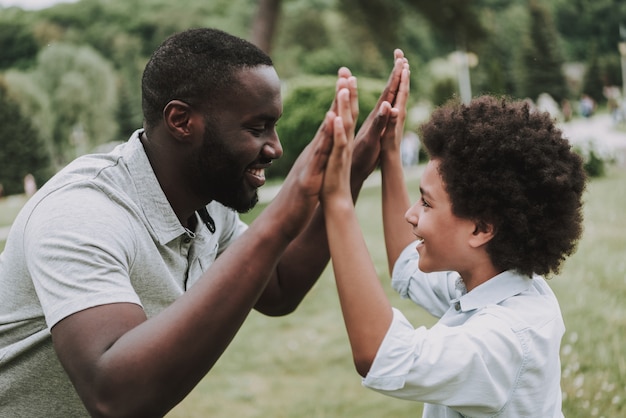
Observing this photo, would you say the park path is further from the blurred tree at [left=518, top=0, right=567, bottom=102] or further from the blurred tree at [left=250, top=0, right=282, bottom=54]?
the blurred tree at [left=518, top=0, right=567, bottom=102]

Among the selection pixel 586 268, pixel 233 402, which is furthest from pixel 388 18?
pixel 233 402

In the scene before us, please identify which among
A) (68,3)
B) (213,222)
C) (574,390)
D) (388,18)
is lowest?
→ (68,3)

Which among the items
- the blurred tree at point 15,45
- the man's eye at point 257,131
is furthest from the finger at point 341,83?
the blurred tree at point 15,45

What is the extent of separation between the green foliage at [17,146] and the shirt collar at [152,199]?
29629 mm

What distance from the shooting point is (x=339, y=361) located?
17.6ft

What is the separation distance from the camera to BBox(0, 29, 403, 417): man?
150 cm

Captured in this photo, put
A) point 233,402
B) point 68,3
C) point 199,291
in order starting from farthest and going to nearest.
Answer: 1. point 68,3
2. point 233,402
3. point 199,291

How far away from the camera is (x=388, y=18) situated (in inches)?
592

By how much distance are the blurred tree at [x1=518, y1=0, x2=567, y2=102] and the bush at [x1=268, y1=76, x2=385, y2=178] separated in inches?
1028

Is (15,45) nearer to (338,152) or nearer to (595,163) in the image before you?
(595,163)

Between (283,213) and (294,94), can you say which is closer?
(283,213)

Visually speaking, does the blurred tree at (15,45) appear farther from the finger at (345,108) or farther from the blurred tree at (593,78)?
the finger at (345,108)

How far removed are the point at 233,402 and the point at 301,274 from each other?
105 inches

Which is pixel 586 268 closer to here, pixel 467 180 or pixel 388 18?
pixel 467 180
